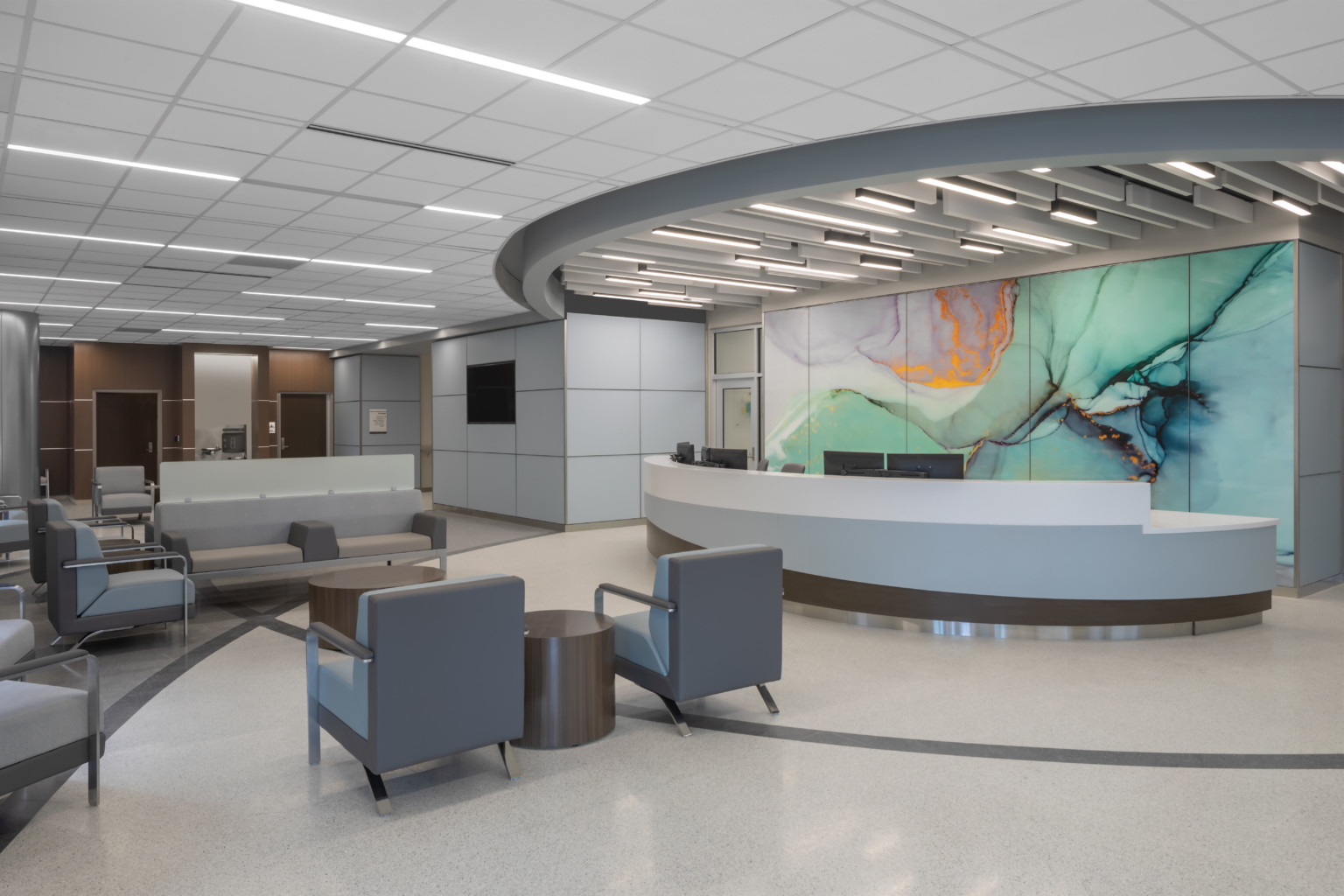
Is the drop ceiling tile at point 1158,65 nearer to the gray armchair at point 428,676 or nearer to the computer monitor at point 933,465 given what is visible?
the computer monitor at point 933,465

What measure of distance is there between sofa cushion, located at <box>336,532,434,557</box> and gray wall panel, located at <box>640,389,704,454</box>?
454 centimetres

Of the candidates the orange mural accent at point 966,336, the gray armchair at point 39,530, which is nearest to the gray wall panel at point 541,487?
the orange mural accent at point 966,336

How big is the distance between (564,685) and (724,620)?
0.81 meters

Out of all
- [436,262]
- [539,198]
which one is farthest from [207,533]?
[539,198]

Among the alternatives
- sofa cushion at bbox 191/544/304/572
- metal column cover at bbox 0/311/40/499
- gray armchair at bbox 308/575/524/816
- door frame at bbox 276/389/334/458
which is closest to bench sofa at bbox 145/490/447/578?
sofa cushion at bbox 191/544/304/572

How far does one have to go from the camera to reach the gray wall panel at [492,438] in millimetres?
12383

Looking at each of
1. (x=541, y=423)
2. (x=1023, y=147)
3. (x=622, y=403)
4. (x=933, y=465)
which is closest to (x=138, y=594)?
(x=933, y=465)

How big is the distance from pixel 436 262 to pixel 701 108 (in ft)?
14.8

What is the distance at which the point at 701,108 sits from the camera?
14.5 feet

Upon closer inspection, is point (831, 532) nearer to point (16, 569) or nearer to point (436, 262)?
point (436, 262)

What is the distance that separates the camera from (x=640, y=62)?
382cm

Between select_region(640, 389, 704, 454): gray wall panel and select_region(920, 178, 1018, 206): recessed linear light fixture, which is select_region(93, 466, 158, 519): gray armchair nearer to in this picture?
select_region(640, 389, 704, 454): gray wall panel

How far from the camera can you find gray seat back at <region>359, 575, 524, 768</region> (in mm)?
3223

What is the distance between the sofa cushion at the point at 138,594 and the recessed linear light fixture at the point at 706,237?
4464 mm
